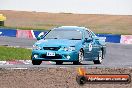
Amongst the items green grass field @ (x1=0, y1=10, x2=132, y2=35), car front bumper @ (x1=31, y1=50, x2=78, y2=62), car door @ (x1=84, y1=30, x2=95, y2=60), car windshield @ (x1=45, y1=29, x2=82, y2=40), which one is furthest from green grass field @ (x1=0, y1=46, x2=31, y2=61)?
green grass field @ (x1=0, y1=10, x2=132, y2=35)

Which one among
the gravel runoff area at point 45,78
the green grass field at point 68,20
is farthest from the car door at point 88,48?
the green grass field at point 68,20

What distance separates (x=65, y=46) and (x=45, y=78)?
5122 mm

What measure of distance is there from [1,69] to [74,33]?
462 cm

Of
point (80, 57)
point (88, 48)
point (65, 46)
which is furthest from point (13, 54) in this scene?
point (65, 46)

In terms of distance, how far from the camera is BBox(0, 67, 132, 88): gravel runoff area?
38.8ft

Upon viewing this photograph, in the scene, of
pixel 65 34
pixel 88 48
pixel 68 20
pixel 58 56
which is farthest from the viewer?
pixel 68 20

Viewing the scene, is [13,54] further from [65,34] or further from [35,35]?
[35,35]

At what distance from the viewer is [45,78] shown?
13.1m

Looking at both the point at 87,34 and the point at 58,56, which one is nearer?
the point at 58,56

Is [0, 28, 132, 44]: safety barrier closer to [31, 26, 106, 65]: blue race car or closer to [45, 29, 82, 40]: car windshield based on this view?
[31, 26, 106, 65]: blue race car

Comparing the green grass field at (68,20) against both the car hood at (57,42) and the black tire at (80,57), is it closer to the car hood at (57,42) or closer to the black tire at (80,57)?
the black tire at (80,57)

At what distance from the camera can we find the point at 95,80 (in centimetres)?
957

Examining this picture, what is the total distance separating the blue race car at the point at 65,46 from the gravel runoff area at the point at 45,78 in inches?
106

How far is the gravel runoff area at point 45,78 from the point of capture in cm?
1182
